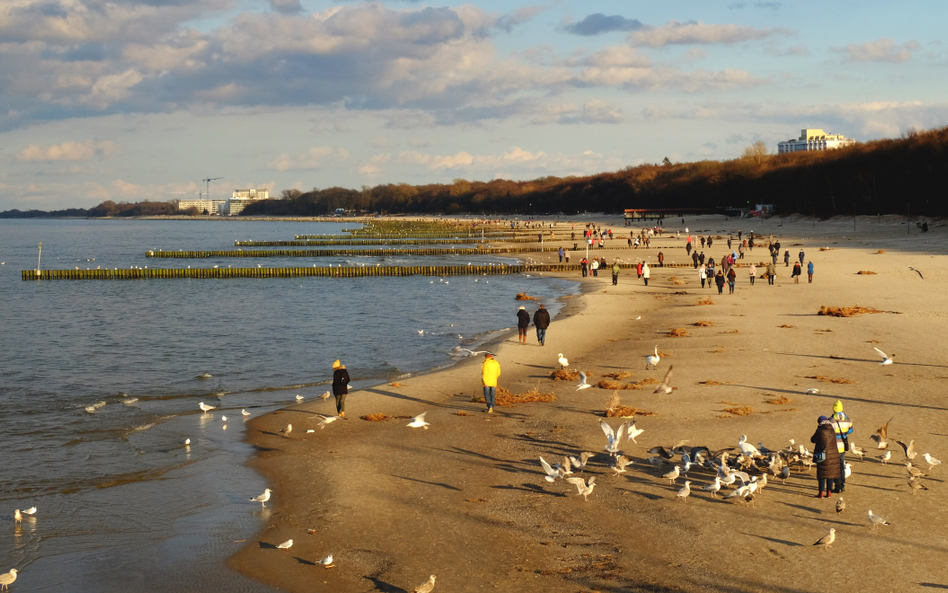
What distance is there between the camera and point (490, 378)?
17.8 m

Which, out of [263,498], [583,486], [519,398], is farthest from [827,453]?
[263,498]

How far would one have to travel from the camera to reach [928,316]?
29.2 m

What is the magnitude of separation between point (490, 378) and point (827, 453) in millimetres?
7864

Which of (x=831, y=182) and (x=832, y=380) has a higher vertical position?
(x=831, y=182)

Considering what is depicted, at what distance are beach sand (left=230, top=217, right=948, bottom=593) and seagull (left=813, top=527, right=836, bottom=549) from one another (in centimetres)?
20

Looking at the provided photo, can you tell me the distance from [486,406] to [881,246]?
56833 mm

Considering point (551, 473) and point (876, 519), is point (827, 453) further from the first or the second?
point (551, 473)

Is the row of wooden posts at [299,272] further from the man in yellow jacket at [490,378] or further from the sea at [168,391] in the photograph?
the man in yellow jacket at [490,378]

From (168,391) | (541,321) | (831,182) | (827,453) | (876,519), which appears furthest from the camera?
(831,182)

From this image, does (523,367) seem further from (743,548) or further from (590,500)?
(743,548)

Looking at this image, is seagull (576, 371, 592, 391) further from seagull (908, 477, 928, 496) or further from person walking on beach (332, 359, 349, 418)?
seagull (908, 477, 928, 496)

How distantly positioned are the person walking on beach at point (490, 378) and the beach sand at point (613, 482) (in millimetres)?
345

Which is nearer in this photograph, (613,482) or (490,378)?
(613,482)

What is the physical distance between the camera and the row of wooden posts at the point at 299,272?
211ft
